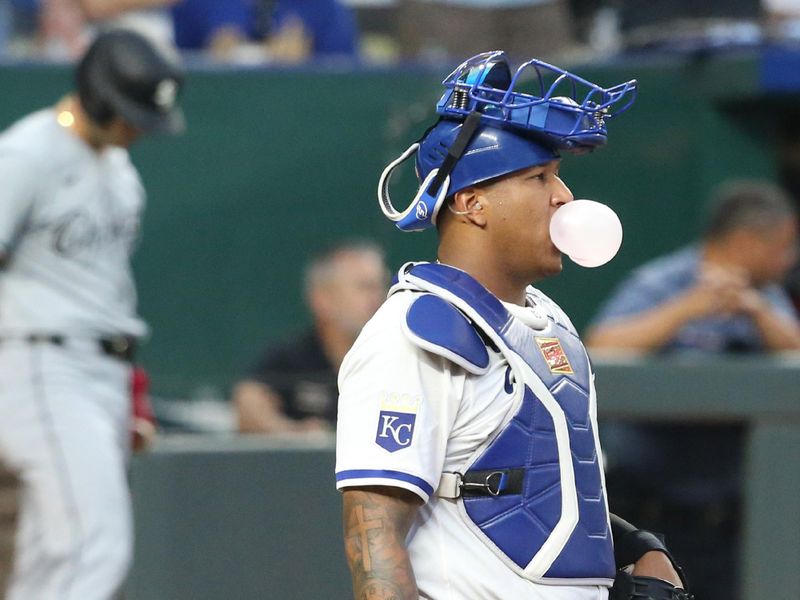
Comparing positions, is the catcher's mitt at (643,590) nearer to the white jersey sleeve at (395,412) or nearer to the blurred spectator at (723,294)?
the white jersey sleeve at (395,412)

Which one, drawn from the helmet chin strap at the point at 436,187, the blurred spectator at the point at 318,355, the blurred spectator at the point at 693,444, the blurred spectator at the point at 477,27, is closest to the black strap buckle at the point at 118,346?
the blurred spectator at the point at 318,355

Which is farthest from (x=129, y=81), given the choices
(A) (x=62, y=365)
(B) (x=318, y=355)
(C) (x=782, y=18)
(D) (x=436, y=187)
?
(C) (x=782, y=18)

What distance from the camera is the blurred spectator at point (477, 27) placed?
23.4 ft

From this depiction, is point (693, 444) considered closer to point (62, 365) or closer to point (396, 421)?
point (62, 365)

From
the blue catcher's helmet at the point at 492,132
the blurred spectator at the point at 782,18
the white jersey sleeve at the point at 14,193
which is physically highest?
the blue catcher's helmet at the point at 492,132

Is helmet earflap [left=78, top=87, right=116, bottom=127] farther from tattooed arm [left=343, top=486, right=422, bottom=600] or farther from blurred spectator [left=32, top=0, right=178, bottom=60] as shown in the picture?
tattooed arm [left=343, top=486, right=422, bottom=600]

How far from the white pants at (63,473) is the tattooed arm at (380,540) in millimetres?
2086

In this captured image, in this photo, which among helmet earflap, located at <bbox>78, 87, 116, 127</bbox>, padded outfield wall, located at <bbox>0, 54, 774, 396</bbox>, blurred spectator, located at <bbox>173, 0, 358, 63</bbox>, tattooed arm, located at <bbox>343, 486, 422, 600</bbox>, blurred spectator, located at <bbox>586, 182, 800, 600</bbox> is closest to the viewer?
tattooed arm, located at <bbox>343, 486, 422, 600</bbox>

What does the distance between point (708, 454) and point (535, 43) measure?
2747 mm

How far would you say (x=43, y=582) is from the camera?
14.2 feet

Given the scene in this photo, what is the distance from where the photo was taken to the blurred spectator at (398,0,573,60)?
714cm

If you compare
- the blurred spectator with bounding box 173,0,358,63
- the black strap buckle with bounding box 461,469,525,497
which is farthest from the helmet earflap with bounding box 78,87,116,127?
the black strap buckle with bounding box 461,469,525,497

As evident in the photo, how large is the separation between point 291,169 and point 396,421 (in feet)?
15.1

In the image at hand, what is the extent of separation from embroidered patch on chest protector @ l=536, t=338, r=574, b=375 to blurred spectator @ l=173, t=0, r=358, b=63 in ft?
14.8
